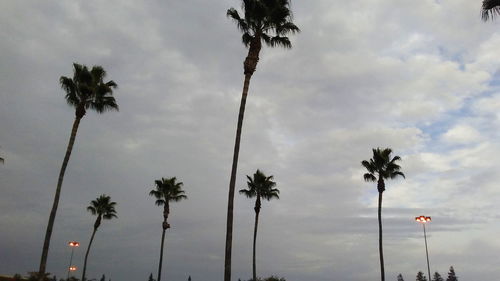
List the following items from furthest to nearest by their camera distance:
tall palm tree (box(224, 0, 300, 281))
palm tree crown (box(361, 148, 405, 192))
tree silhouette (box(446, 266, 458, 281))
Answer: tree silhouette (box(446, 266, 458, 281)) < palm tree crown (box(361, 148, 405, 192)) < tall palm tree (box(224, 0, 300, 281))

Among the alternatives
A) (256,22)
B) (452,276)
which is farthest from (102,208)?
(452,276)

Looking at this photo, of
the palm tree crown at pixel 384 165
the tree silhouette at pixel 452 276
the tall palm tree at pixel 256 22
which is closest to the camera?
the tall palm tree at pixel 256 22

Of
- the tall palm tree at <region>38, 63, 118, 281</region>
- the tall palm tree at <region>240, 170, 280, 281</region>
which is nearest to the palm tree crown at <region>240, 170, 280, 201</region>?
the tall palm tree at <region>240, 170, 280, 281</region>

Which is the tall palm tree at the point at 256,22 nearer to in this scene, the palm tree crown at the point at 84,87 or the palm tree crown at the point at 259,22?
the palm tree crown at the point at 259,22

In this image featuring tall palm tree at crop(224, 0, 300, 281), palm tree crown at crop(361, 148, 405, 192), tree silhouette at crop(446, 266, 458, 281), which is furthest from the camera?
tree silhouette at crop(446, 266, 458, 281)

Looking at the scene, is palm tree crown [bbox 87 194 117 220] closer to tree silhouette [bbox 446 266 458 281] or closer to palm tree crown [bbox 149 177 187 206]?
palm tree crown [bbox 149 177 187 206]

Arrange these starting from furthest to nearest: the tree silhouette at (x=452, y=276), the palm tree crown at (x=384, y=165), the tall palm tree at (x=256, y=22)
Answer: the tree silhouette at (x=452, y=276) < the palm tree crown at (x=384, y=165) < the tall palm tree at (x=256, y=22)

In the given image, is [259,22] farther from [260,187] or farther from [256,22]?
[260,187]

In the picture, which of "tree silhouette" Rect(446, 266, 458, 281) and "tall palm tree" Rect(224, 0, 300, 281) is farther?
"tree silhouette" Rect(446, 266, 458, 281)

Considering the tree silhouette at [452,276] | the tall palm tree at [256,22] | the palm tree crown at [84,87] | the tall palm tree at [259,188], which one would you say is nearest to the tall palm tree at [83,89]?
the palm tree crown at [84,87]

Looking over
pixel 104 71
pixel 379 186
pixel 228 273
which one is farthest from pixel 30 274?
pixel 379 186

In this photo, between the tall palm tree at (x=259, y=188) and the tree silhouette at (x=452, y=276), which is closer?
the tall palm tree at (x=259, y=188)

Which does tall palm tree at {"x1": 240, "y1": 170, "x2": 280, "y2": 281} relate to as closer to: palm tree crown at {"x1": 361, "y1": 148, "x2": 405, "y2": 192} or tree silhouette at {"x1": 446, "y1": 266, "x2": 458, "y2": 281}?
palm tree crown at {"x1": 361, "y1": 148, "x2": 405, "y2": 192}

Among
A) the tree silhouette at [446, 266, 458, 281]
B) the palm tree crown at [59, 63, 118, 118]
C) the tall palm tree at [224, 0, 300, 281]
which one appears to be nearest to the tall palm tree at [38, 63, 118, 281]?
the palm tree crown at [59, 63, 118, 118]
